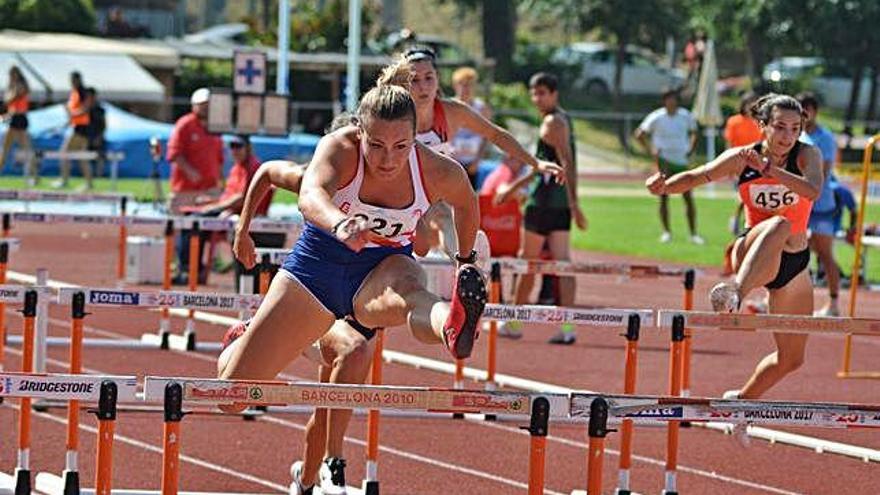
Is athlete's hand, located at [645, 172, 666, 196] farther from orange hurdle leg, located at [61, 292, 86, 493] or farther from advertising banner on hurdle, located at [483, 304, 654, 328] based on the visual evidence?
orange hurdle leg, located at [61, 292, 86, 493]

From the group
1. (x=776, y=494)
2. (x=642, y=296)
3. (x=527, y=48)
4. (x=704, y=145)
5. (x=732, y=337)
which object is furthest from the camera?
(x=527, y=48)

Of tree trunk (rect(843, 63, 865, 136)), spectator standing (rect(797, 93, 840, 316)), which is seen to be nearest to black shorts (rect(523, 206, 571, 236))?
spectator standing (rect(797, 93, 840, 316))

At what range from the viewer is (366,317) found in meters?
8.09

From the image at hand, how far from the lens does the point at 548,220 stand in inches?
611

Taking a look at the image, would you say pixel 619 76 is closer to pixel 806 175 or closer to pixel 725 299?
pixel 806 175

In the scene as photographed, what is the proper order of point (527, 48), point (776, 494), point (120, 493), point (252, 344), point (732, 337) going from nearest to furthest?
point (252, 344), point (120, 493), point (776, 494), point (732, 337), point (527, 48)

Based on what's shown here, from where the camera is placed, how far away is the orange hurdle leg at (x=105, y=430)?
7.08 m

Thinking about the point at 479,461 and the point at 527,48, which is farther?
the point at 527,48

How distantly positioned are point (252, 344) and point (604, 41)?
193ft

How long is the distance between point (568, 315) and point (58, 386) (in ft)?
10.3

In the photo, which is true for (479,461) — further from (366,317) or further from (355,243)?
(355,243)

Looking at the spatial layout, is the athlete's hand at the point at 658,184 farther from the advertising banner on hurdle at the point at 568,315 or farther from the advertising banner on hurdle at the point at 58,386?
the advertising banner on hurdle at the point at 58,386

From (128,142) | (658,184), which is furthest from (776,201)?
(128,142)

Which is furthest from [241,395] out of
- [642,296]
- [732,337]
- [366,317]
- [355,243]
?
[642,296]
